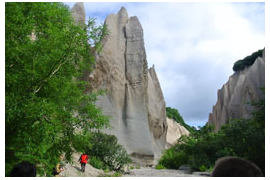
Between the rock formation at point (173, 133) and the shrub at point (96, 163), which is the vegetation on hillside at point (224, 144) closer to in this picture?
the shrub at point (96, 163)

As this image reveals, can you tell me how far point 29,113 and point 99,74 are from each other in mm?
16839

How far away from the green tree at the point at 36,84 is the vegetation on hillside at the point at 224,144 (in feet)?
18.6

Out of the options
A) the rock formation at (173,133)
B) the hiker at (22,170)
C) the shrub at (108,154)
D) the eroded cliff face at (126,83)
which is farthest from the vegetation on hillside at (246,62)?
the hiker at (22,170)

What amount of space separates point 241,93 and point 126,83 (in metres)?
20.2

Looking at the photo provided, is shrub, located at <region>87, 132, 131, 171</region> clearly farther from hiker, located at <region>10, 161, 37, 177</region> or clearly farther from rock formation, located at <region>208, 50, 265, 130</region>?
rock formation, located at <region>208, 50, 265, 130</region>

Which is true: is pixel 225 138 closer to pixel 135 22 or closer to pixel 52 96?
pixel 52 96

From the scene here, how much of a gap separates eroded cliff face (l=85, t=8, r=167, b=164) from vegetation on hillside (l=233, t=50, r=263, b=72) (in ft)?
77.5

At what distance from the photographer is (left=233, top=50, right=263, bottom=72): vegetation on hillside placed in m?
39.8

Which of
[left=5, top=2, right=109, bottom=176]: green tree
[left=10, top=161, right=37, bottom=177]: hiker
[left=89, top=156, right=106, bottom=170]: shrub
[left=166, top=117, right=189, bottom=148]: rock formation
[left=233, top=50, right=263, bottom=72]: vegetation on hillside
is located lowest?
[left=166, top=117, right=189, bottom=148]: rock formation

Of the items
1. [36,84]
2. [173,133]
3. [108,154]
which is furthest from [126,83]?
[173,133]

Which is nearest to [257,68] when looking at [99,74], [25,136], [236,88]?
[236,88]

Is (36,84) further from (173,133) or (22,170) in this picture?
(173,133)

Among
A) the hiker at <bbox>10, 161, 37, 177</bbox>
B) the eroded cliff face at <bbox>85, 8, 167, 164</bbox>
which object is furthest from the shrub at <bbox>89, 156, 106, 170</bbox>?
the hiker at <bbox>10, 161, 37, 177</bbox>

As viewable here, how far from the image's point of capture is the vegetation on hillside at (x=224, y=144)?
10.2m
